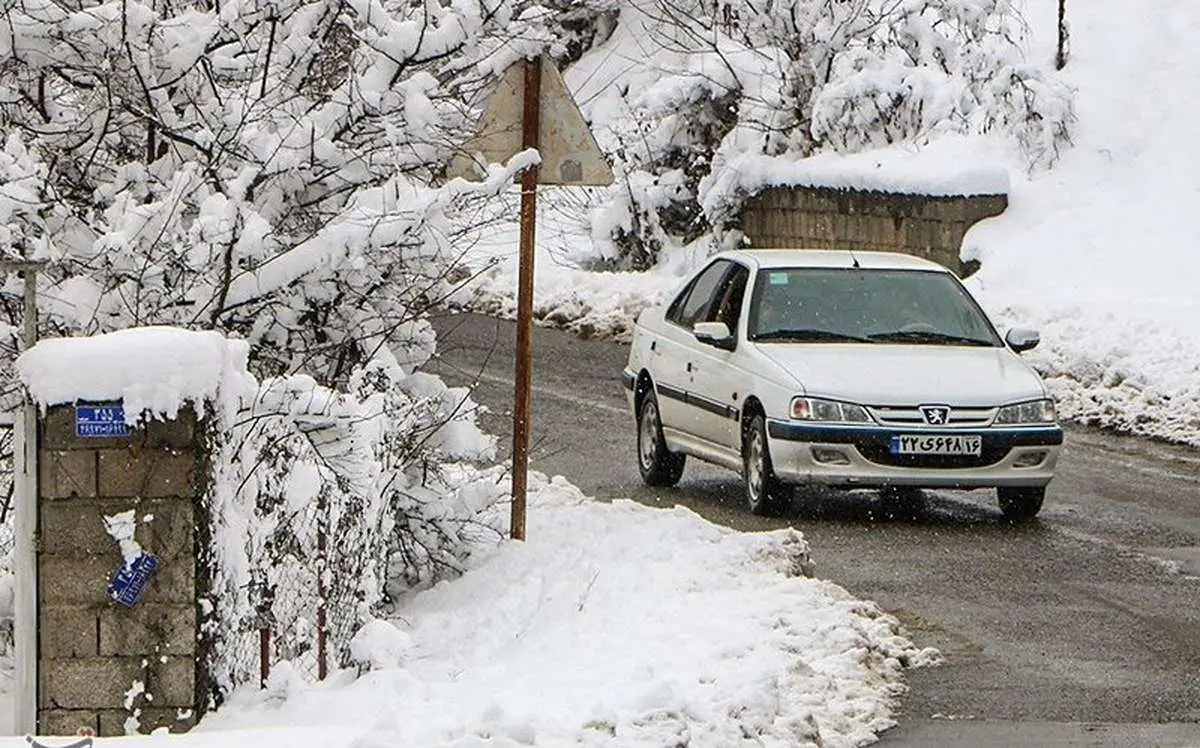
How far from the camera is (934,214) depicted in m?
26.4

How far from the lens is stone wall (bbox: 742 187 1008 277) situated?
1036 inches

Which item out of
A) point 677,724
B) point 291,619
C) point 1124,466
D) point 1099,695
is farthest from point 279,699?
point 1124,466

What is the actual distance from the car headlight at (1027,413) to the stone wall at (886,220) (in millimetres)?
11282

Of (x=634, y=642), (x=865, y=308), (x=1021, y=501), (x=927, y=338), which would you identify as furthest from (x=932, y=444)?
(x=634, y=642)

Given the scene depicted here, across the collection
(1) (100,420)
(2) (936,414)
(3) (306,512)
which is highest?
(1) (100,420)

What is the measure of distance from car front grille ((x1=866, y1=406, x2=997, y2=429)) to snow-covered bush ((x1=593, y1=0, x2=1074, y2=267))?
13.3 m

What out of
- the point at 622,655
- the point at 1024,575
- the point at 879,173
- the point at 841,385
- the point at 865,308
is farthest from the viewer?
the point at 879,173

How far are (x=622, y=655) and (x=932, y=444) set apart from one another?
199 inches

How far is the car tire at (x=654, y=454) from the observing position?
53.2 feet

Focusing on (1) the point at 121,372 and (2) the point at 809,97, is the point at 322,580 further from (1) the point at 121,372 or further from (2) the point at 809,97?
(2) the point at 809,97

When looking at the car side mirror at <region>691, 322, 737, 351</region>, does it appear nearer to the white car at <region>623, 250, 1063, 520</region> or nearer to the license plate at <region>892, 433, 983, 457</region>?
the white car at <region>623, 250, 1063, 520</region>

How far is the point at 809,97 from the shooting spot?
29.9 metres

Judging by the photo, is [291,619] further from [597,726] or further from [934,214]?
[934,214]

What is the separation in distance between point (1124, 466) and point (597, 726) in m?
10.0
